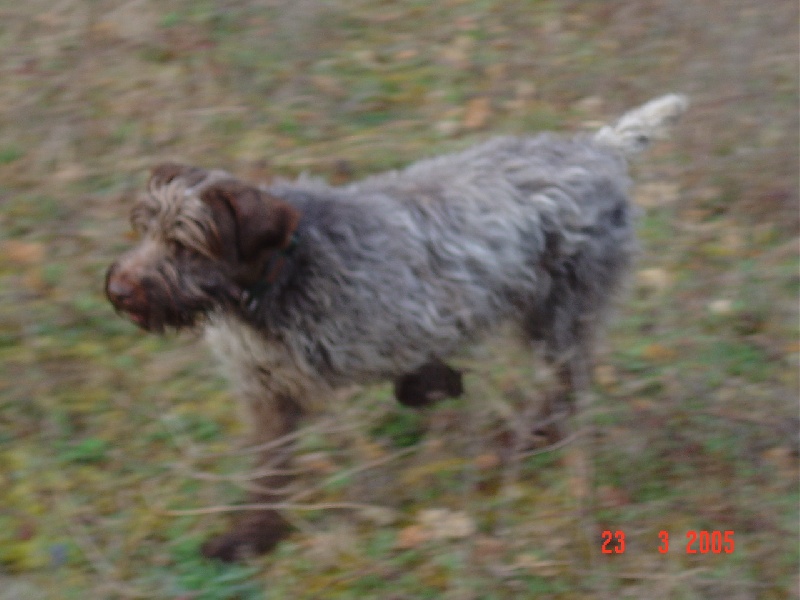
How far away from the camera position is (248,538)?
4.51 metres

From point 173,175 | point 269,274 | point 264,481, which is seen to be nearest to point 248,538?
point 264,481

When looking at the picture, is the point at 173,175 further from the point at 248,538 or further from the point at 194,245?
the point at 248,538

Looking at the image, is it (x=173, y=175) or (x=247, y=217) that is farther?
(x=173, y=175)

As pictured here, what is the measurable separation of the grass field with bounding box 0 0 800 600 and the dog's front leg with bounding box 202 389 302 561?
0.26 ft

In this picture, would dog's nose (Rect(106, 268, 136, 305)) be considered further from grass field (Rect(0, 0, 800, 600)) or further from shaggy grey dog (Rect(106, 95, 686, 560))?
grass field (Rect(0, 0, 800, 600))

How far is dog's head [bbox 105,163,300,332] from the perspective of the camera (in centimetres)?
413

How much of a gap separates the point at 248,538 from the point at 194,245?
47.5 inches

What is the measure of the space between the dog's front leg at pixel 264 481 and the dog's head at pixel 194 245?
2.00 feet

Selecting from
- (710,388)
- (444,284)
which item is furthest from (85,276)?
(710,388)

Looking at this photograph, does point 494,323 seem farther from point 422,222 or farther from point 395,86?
point 395,86

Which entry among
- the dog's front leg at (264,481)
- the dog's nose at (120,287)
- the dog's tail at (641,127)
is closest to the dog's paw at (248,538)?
the dog's front leg at (264,481)

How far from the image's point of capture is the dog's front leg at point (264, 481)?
449 cm
